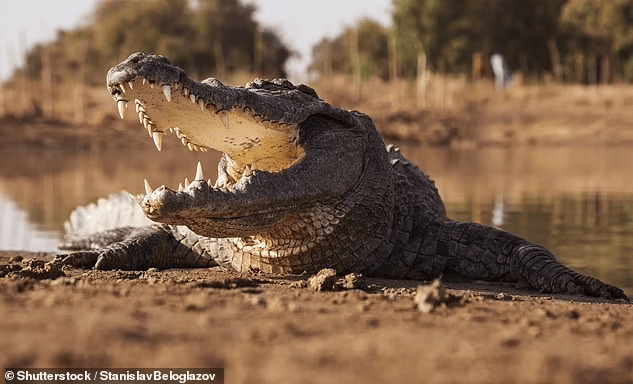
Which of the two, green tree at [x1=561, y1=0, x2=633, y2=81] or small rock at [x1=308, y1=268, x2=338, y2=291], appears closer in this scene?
small rock at [x1=308, y1=268, x2=338, y2=291]

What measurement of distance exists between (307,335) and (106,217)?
4.86 m

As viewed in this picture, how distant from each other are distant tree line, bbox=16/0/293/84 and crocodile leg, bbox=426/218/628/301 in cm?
3223

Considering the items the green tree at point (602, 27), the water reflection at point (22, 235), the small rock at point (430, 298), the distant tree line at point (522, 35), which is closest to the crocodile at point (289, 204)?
the small rock at point (430, 298)

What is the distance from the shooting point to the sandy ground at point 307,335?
80.5 inches

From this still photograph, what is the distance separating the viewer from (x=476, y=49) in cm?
3909

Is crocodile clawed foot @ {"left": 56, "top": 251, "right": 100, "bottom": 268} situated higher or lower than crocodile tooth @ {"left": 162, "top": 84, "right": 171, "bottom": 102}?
lower

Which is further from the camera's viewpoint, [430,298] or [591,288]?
[591,288]

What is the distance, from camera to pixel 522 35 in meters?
40.6

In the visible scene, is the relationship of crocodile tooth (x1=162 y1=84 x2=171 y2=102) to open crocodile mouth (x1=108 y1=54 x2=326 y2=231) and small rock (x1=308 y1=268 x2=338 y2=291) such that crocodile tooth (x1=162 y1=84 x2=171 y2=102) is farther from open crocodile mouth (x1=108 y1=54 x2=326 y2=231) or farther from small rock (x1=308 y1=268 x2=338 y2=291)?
small rock (x1=308 y1=268 x2=338 y2=291)

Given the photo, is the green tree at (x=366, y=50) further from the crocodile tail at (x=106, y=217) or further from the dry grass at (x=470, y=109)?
the crocodile tail at (x=106, y=217)

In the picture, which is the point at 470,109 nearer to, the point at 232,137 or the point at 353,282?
the point at 232,137

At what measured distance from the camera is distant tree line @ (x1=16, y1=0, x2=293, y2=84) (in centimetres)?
3909

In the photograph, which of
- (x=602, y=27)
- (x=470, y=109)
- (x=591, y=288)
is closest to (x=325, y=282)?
(x=591, y=288)

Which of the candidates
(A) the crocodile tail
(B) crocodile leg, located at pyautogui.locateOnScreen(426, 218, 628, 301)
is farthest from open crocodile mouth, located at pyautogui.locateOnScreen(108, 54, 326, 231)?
(A) the crocodile tail
